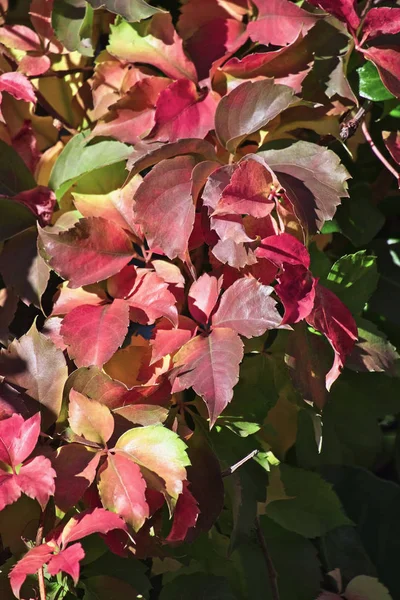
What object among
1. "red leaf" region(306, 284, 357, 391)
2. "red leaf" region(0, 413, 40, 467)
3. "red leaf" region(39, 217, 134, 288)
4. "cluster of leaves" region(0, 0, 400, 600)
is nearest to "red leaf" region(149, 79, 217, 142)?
"cluster of leaves" region(0, 0, 400, 600)

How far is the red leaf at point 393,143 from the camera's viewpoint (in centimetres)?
88

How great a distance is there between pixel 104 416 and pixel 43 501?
4.3 inches

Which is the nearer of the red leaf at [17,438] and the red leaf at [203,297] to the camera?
the red leaf at [17,438]

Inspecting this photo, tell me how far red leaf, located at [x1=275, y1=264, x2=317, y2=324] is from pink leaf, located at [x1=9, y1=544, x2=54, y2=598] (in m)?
0.30

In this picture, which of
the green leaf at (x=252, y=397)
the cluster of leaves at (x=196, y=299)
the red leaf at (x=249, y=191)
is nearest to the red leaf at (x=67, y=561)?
the cluster of leaves at (x=196, y=299)

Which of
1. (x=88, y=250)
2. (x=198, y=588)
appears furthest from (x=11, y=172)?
(x=198, y=588)

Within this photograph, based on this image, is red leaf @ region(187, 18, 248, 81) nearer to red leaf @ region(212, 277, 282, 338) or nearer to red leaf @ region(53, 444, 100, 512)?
red leaf @ region(212, 277, 282, 338)

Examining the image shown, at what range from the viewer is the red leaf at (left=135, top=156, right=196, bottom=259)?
754mm

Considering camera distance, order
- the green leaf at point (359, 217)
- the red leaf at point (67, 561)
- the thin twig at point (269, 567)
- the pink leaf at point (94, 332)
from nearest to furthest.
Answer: the red leaf at point (67, 561) < the pink leaf at point (94, 332) < the thin twig at point (269, 567) < the green leaf at point (359, 217)

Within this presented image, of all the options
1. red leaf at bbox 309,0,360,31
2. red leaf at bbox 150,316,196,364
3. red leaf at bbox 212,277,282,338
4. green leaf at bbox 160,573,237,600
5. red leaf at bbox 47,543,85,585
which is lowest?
green leaf at bbox 160,573,237,600

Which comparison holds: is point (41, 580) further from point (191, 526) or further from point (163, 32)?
point (163, 32)

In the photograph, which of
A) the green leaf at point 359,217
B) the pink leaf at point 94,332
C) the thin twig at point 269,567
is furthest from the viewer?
the green leaf at point 359,217

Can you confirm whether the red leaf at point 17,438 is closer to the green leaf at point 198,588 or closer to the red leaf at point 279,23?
the green leaf at point 198,588

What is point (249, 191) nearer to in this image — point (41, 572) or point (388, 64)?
point (388, 64)
